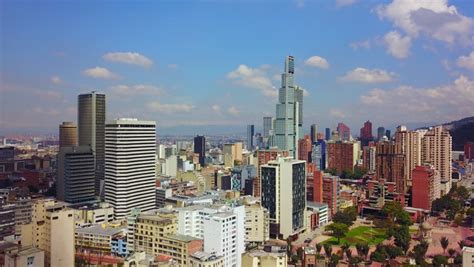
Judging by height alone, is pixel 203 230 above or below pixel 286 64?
below

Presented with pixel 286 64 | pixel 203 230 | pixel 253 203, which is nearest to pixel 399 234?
pixel 253 203

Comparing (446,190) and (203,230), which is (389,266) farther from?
(446,190)

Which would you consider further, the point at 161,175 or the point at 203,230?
the point at 161,175

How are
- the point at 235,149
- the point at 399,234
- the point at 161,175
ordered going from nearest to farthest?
1. the point at 399,234
2. the point at 161,175
3. the point at 235,149

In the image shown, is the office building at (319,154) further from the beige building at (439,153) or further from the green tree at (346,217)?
the green tree at (346,217)

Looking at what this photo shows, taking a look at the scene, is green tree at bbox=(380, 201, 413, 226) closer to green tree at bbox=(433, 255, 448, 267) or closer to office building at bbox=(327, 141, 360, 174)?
green tree at bbox=(433, 255, 448, 267)

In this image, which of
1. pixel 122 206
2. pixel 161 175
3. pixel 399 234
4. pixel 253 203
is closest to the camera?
pixel 399 234

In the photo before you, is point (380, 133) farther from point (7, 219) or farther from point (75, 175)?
point (7, 219)
